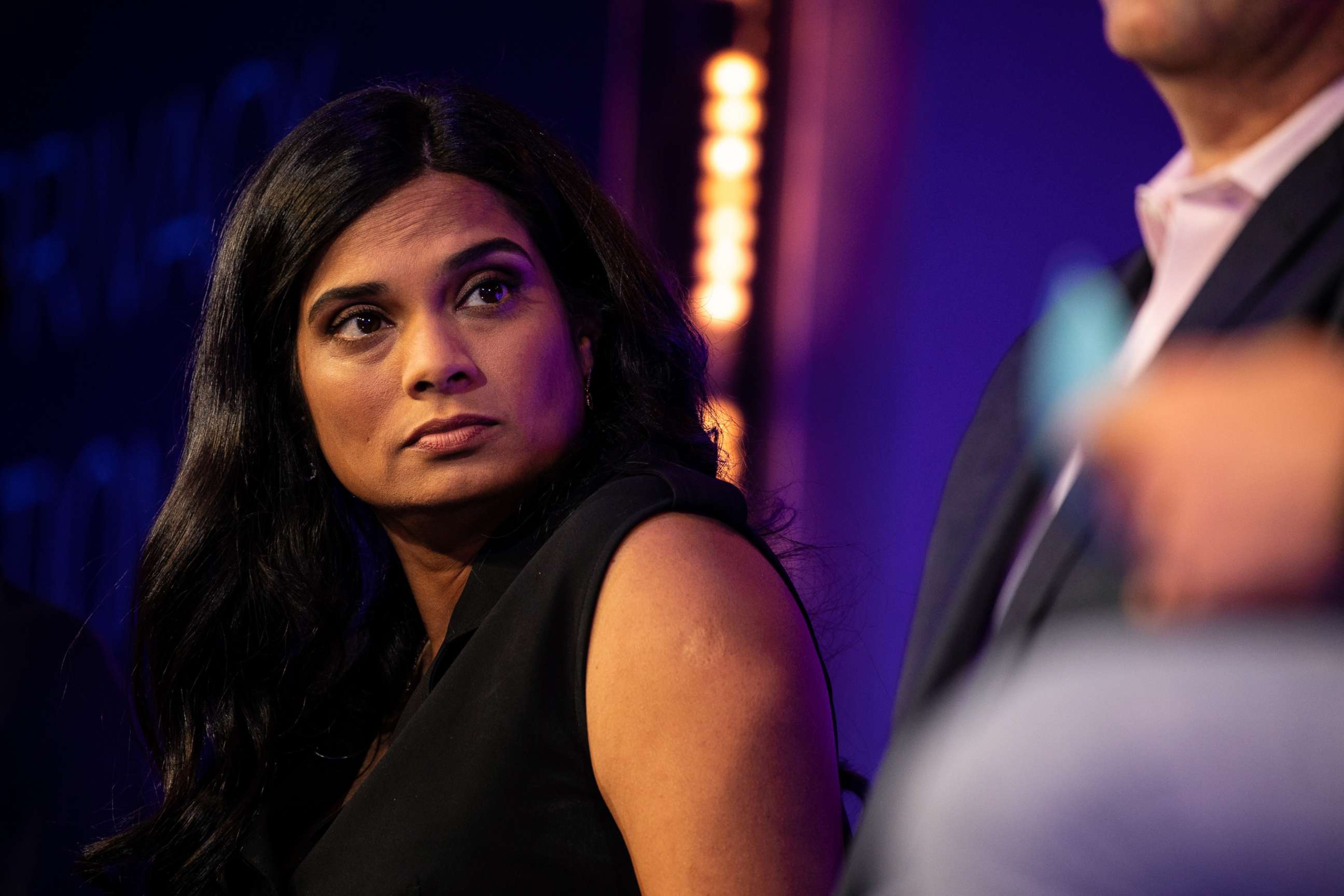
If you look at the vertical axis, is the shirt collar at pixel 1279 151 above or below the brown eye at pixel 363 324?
above

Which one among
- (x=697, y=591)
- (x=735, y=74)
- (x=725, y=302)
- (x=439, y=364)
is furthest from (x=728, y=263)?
(x=697, y=591)

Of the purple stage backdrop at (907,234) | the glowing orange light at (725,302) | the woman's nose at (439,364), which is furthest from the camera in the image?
the glowing orange light at (725,302)

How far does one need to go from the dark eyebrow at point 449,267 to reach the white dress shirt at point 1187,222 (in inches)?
33.5

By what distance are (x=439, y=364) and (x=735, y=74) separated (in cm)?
159

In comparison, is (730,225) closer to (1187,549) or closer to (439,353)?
(439,353)

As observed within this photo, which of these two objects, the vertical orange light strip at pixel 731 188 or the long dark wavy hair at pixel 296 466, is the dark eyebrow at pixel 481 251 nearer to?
the long dark wavy hair at pixel 296 466

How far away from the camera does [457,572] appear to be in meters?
1.69

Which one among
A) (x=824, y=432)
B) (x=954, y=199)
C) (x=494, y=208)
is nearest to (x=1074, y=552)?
(x=494, y=208)

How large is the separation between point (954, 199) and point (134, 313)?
1.76 meters

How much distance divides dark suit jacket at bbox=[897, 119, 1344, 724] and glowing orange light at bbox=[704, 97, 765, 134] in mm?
2051

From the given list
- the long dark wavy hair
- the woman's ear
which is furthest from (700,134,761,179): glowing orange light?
the woman's ear

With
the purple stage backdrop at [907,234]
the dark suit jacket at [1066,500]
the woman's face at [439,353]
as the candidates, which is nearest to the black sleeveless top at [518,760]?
the woman's face at [439,353]

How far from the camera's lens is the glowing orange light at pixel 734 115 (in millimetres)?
2879

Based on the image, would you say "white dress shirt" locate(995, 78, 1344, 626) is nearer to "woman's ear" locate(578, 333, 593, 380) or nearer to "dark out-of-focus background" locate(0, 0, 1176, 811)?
"woman's ear" locate(578, 333, 593, 380)
